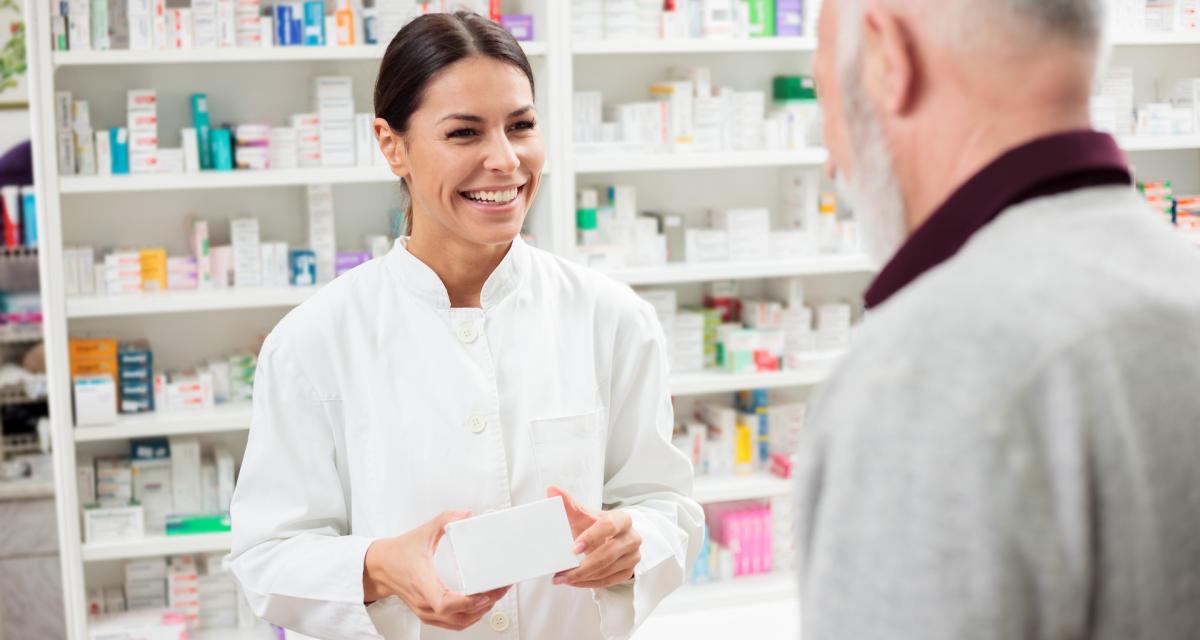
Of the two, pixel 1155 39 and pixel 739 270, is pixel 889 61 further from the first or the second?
pixel 1155 39

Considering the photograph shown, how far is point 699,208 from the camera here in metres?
4.17

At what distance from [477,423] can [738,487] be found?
2432 mm

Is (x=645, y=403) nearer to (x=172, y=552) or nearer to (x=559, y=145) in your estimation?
(x=559, y=145)

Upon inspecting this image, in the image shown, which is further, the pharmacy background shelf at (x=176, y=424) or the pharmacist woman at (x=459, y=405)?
the pharmacy background shelf at (x=176, y=424)

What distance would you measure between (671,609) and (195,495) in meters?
1.49

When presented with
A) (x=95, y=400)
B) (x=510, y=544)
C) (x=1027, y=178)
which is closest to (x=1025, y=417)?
(x=1027, y=178)

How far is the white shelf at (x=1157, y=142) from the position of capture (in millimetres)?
4160

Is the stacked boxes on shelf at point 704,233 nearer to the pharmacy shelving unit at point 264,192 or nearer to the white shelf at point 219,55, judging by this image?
the pharmacy shelving unit at point 264,192

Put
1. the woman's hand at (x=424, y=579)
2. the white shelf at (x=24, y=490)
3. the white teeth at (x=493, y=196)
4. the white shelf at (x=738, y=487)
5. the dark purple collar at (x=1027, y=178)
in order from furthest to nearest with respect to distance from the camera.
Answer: the white shelf at (x=24, y=490) → the white shelf at (x=738, y=487) → the white teeth at (x=493, y=196) → the woman's hand at (x=424, y=579) → the dark purple collar at (x=1027, y=178)

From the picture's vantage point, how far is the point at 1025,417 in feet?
2.01

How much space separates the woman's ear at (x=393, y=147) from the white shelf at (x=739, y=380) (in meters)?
2.15

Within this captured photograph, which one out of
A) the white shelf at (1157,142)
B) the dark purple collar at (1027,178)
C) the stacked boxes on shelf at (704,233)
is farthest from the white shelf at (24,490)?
the dark purple collar at (1027,178)

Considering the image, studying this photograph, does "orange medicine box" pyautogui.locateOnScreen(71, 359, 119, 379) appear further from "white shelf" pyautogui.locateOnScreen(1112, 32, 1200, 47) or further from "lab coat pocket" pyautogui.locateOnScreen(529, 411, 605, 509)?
"white shelf" pyautogui.locateOnScreen(1112, 32, 1200, 47)

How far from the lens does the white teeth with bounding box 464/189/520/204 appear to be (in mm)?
1714
